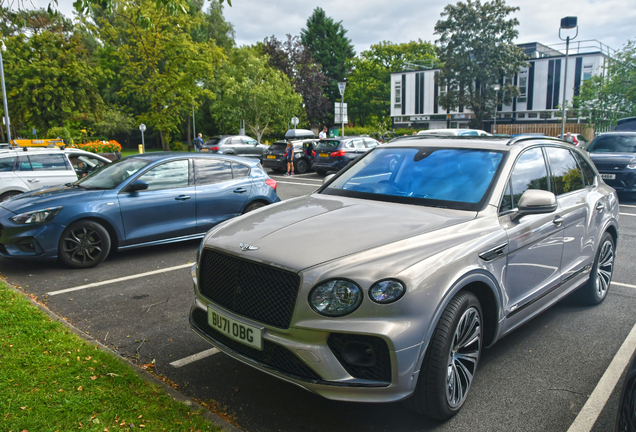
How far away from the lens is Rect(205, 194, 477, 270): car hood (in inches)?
115

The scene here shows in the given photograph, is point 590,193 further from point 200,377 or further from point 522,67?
point 522,67

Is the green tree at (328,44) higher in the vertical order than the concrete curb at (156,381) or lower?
higher

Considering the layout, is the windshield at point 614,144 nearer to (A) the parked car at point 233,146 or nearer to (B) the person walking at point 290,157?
(B) the person walking at point 290,157

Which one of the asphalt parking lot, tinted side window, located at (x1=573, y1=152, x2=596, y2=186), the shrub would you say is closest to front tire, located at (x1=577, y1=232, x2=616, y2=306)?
the asphalt parking lot

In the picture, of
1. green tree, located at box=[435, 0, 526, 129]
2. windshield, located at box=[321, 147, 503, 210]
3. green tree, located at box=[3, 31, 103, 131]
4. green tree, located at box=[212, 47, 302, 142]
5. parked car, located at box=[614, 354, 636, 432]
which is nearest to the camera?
parked car, located at box=[614, 354, 636, 432]

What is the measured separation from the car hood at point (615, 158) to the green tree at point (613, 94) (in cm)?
2027

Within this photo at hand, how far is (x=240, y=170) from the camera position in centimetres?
827

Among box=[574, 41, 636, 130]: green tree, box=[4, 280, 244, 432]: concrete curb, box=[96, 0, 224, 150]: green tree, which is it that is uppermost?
box=[96, 0, 224, 150]: green tree

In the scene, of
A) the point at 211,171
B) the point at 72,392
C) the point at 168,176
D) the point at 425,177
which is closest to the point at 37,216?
the point at 168,176

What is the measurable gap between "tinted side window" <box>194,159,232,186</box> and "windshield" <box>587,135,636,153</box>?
1104 centimetres

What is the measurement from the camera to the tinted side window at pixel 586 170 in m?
4.98

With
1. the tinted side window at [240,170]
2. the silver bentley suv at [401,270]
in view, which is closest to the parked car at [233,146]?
the tinted side window at [240,170]

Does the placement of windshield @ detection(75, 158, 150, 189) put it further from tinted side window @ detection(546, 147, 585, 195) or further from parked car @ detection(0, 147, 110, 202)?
tinted side window @ detection(546, 147, 585, 195)

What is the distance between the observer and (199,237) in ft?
25.7
